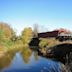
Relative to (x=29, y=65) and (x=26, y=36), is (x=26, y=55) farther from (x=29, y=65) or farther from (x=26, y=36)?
→ (x=26, y=36)

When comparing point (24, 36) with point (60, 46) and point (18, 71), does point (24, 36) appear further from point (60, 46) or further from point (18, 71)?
point (18, 71)

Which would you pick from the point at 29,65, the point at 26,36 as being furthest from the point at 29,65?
the point at 26,36

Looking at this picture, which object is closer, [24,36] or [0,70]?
[0,70]

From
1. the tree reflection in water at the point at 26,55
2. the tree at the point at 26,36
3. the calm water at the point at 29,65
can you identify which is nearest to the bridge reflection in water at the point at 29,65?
the calm water at the point at 29,65

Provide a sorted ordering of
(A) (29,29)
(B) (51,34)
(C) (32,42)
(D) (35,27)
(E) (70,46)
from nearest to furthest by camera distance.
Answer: (E) (70,46) < (B) (51,34) < (C) (32,42) < (A) (29,29) < (D) (35,27)

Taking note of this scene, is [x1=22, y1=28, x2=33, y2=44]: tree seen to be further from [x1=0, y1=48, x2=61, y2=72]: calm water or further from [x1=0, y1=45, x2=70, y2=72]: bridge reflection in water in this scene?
[x1=0, y1=48, x2=61, y2=72]: calm water

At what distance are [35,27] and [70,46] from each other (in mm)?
94881

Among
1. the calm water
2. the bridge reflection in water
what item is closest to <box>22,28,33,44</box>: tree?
the bridge reflection in water

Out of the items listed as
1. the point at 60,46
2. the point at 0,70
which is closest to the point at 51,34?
the point at 60,46

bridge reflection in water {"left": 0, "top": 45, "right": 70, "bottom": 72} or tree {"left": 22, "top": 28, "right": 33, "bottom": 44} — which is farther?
tree {"left": 22, "top": 28, "right": 33, "bottom": 44}

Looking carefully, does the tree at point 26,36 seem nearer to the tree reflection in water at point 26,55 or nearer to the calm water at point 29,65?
the tree reflection in water at point 26,55

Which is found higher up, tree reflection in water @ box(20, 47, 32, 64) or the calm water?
the calm water

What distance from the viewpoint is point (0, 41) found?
5081 centimetres

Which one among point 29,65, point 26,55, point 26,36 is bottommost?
point 26,55
